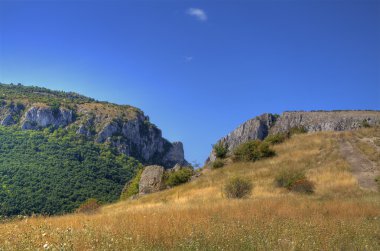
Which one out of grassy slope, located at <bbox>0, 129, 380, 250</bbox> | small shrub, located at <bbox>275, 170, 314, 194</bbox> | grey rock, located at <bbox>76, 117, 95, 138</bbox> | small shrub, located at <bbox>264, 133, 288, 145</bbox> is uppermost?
grey rock, located at <bbox>76, 117, 95, 138</bbox>

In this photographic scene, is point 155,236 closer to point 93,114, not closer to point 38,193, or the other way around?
point 38,193

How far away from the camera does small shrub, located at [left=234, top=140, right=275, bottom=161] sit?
3086cm

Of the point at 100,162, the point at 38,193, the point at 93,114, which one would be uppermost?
the point at 93,114

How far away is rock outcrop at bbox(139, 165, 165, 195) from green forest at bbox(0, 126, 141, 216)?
32.3 meters

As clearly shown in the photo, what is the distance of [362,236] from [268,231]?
70.3 inches

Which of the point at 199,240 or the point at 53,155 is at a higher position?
the point at 53,155

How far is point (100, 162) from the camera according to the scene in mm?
136000

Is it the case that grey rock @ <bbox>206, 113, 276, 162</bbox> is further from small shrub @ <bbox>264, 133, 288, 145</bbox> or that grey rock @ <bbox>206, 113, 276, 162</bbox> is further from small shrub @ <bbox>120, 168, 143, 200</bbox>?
small shrub @ <bbox>264, 133, 288, 145</bbox>

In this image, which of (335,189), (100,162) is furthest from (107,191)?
(335,189)

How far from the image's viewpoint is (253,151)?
31547 mm

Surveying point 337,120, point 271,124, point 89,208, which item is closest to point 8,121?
point 271,124

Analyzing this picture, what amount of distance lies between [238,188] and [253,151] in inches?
452

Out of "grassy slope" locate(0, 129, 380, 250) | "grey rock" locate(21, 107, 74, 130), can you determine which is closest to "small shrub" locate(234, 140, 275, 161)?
"grassy slope" locate(0, 129, 380, 250)

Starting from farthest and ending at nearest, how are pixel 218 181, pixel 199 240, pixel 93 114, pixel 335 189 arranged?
pixel 93 114
pixel 218 181
pixel 335 189
pixel 199 240
